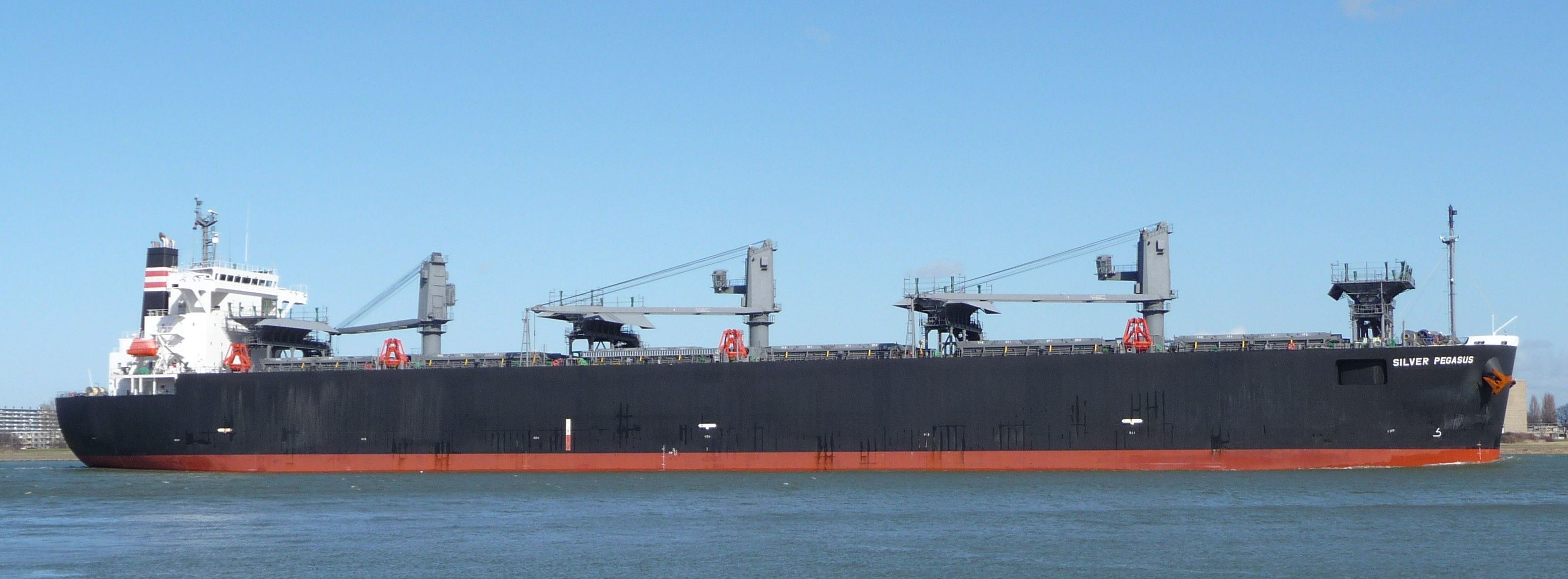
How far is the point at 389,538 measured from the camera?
2509cm

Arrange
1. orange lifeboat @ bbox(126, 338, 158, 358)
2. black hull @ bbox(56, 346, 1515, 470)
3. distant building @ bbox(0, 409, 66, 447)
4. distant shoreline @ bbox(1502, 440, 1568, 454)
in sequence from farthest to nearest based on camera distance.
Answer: distant building @ bbox(0, 409, 66, 447), distant shoreline @ bbox(1502, 440, 1568, 454), orange lifeboat @ bbox(126, 338, 158, 358), black hull @ bbox(56, 346, 1515, 470)

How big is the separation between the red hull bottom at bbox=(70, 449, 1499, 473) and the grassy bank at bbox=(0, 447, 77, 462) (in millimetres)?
35657

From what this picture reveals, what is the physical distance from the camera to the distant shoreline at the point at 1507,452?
230 ft

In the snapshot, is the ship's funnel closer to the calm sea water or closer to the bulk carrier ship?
the bulk carrier ship

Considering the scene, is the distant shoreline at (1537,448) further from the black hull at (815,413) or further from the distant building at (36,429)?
the distant building at (36,429)

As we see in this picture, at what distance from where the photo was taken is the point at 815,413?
1521 inches

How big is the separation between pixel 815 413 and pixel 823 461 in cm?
128

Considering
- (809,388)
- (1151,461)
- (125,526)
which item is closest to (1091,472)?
(1151,461)

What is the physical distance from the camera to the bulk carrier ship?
115ft

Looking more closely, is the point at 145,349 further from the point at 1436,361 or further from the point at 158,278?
the point at 1436,361

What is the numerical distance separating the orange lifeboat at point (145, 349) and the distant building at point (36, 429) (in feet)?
209

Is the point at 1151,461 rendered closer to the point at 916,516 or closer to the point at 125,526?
the point at 916,516

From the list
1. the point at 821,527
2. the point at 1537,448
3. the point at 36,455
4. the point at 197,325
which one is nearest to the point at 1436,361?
the point at 821,527

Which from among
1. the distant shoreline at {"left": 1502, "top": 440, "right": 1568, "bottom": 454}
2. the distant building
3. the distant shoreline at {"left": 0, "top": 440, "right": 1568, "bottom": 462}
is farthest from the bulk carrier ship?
the distant building
